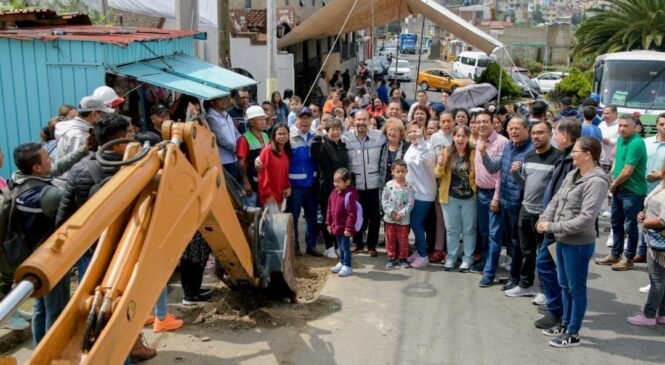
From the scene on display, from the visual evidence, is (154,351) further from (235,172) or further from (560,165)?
(560,165)

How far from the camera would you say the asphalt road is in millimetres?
5324

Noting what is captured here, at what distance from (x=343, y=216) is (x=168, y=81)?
11.4 ft

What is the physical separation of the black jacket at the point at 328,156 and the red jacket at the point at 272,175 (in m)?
0.40

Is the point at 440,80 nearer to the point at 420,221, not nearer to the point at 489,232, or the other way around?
the point at 420,221

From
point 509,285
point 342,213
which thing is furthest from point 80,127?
point 509,285

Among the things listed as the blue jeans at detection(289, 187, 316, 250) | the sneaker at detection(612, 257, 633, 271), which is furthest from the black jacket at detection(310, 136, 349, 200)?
the sneaker at detection(612, 257, 633, 271)

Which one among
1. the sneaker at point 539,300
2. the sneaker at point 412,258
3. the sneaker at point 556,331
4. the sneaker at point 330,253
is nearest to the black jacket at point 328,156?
the sneaker at point 330,253

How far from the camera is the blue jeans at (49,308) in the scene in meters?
4.63

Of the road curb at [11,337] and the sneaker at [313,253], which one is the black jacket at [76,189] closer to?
the road curb at [11,337]

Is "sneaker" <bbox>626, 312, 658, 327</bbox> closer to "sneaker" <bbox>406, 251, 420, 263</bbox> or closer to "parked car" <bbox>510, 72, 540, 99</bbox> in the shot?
"sneaker" <bbox>406, 251, 420, 263</bbox>

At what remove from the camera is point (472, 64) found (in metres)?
40.3

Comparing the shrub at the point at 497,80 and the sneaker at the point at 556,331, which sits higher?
the shrub at the point at 497,80

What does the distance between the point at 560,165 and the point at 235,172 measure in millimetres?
3771

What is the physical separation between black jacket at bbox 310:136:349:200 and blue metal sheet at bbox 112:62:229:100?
161 centimetres
